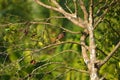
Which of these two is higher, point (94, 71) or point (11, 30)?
point (11, 30)

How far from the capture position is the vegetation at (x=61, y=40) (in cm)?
750

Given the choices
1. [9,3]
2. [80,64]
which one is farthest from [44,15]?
[80,64]

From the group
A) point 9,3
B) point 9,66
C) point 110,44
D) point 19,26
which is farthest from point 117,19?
point 9,3

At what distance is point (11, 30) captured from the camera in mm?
8469

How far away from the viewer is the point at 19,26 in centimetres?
859

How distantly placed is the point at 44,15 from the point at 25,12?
2.04 feet

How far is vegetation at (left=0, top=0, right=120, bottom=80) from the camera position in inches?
295

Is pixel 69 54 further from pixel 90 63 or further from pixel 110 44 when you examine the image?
pixel 90 63

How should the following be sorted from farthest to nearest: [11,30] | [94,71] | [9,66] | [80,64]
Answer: [80,64], [11,30], [9,66], [94,71]

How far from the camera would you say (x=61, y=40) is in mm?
10094

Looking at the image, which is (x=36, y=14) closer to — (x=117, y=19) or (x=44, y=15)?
(x=44, y=15)

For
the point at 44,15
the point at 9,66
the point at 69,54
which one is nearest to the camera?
the point at 9,66

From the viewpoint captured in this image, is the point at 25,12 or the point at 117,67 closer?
the point at 117,67

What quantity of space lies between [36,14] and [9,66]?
17.0 ft
